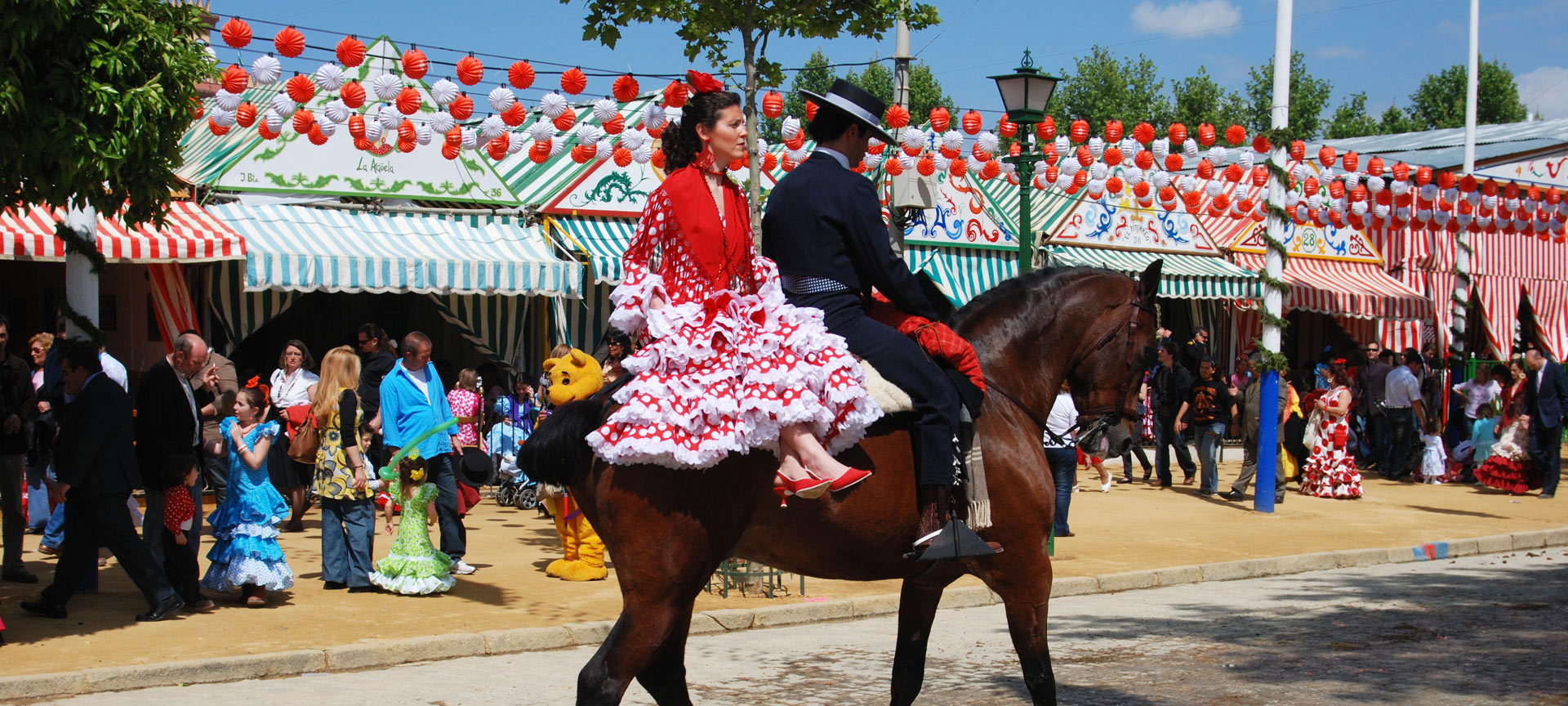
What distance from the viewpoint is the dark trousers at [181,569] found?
28.1ft

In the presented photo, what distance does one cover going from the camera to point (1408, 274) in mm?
25812

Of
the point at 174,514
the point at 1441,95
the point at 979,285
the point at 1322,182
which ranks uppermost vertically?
the point at 1441,95

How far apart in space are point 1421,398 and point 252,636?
17.4 meters

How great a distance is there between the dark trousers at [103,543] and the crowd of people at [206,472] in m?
0.01

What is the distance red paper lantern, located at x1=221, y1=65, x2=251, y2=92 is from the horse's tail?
9.44 metres

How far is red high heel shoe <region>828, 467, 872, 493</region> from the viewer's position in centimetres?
458

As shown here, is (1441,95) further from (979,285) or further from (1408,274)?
(979,285)

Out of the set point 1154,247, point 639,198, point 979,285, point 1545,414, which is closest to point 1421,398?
point 1545,414

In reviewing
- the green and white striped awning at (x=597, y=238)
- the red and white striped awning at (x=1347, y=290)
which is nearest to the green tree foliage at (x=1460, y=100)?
the red and white striped awning at (x=1347, y=290)

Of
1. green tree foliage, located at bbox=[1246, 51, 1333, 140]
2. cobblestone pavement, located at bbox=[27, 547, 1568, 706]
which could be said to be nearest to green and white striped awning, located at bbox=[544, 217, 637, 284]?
cobblestone pavement, located at bbox=[27, 547, 1568, 706]

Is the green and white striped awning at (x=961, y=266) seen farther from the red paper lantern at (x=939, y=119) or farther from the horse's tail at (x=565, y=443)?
the horse's tail at (x=565, y=443)

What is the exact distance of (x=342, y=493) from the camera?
31.1ft

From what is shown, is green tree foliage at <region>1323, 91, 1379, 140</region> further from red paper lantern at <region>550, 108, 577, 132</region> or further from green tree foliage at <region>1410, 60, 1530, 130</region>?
red paper lantern at <region>550, 108, 577, 132</region>

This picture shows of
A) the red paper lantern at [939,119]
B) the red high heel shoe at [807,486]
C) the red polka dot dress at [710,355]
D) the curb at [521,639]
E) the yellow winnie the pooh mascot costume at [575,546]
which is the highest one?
the red paper lantern at [939,119]
